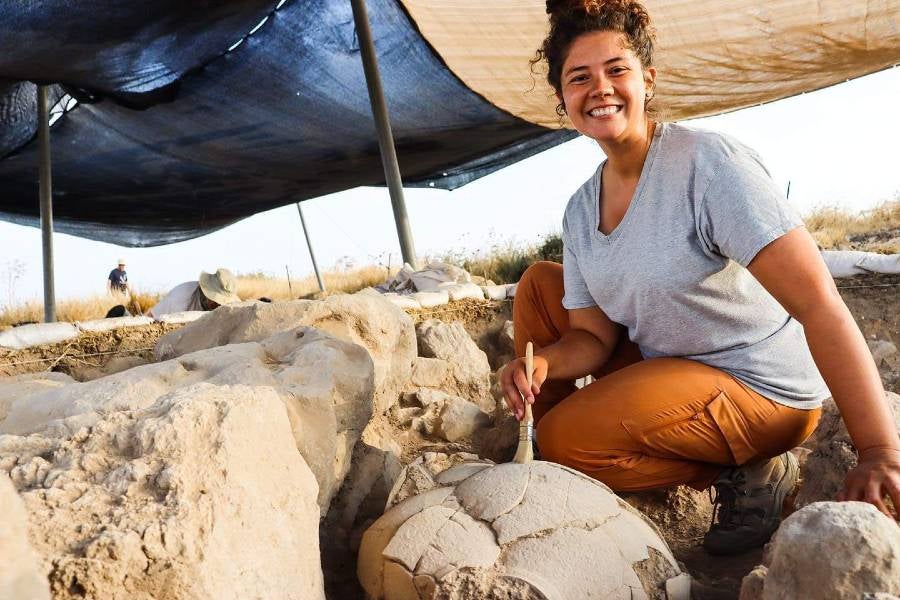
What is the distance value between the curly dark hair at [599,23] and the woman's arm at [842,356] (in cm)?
62

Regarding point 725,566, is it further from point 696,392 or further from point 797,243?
point 797,243

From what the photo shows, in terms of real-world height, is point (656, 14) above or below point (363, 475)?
above

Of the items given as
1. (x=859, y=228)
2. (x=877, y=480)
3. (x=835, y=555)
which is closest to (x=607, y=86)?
(x=877, y=480)

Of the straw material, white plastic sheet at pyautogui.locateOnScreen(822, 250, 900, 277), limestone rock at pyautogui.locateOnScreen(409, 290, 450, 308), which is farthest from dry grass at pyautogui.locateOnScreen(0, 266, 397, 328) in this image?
white plastic sheet at pyautogui.locateOnScreen(822, 250, 900, 277)

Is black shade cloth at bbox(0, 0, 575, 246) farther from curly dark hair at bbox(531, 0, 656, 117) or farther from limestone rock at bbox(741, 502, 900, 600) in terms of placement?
limestone rock at bbox(741, 502, 900, 600)

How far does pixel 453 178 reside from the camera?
8406 mm

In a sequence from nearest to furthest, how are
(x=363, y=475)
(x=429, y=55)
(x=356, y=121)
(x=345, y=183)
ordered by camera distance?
(x=363, y=475) → (x=429, y=55) → (x=356, y=121) → (x=345, y=183)

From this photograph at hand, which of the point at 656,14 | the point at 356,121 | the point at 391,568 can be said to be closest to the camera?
the point at 391,568

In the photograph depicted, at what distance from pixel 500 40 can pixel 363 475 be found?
4.35 m

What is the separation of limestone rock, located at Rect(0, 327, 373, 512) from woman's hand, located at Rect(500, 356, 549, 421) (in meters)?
0.36

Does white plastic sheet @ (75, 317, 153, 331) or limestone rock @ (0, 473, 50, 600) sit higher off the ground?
white plastic sheet @ (75, 317, 153, 331)

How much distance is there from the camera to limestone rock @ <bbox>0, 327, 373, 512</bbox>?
174 centimetres

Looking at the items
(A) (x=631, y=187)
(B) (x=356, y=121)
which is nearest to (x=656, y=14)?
(B) (x=356, y=121)

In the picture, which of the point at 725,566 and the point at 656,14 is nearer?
the point at 725,566
